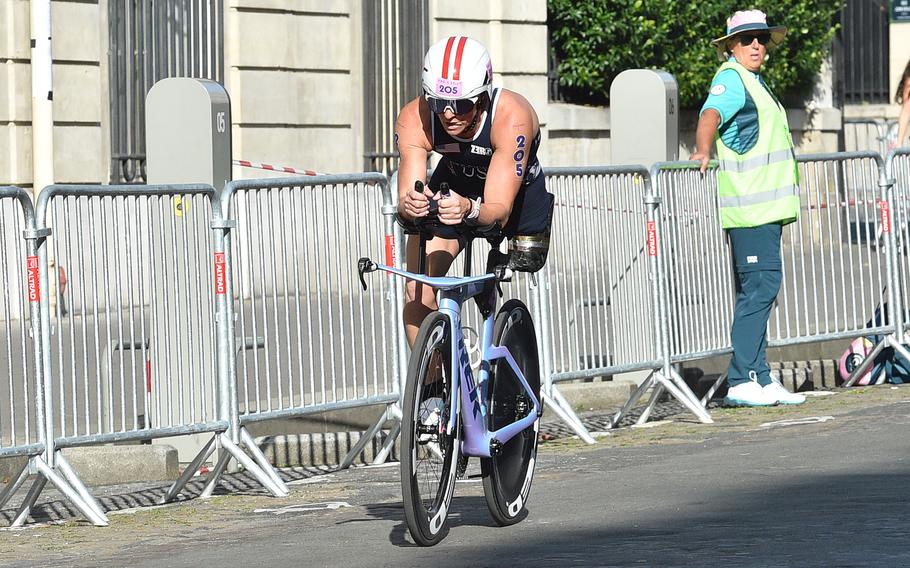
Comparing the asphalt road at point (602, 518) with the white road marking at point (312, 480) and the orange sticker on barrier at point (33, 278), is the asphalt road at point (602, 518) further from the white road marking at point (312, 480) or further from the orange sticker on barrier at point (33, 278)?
the orange sticker on barrier at point (33, 278)

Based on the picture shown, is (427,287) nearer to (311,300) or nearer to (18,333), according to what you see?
(18,333)

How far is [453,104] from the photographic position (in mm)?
6484

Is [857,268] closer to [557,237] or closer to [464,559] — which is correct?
[557,237]

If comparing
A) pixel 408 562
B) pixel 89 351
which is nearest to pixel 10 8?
pixel 89 351

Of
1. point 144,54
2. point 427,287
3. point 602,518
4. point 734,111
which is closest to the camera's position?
point 427,287

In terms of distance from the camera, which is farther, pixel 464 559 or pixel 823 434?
pixel 823 434

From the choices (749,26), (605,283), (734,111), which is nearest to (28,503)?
(605,283)

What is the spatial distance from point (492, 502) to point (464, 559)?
61 cm

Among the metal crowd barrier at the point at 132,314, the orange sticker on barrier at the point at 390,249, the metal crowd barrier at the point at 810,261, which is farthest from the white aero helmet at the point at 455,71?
the metal crowd barrier at the point at 810,261

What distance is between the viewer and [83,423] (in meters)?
7.64

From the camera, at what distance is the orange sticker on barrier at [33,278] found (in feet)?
24.4

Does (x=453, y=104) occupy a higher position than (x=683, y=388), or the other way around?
(x=453, y=104)

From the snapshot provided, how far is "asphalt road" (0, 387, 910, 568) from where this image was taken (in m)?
6.23

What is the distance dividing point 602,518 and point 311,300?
221 cm
